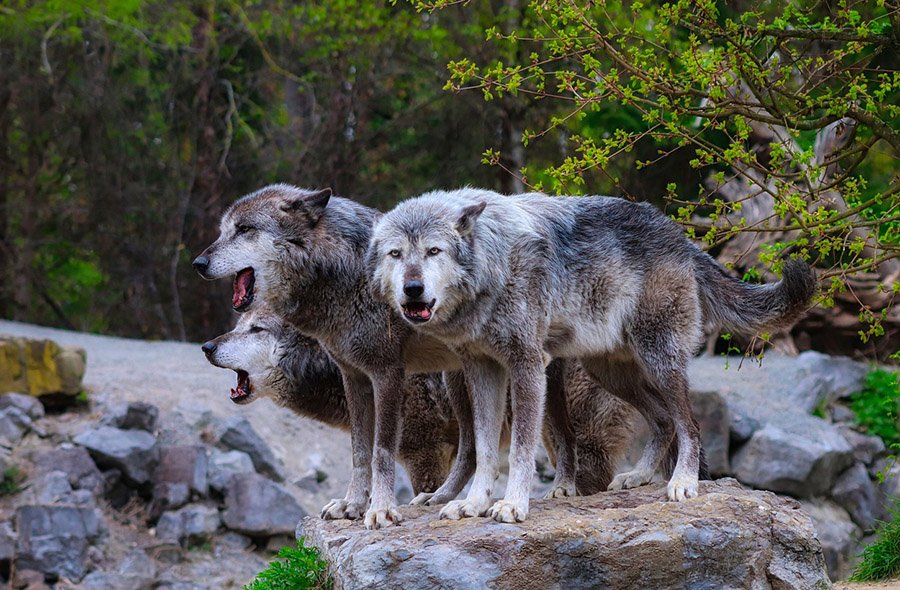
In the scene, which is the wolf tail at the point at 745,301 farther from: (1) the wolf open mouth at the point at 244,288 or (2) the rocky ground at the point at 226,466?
(2) the rocky ground at the point at 226,466

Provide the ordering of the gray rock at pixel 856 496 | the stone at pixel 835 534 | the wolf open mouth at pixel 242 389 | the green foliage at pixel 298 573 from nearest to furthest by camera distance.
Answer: the green foliage at pixel 298 573
the wolf open mouth at pixel 242 389
the stone at pixel 835 534
the gray rock at pixel 856 496

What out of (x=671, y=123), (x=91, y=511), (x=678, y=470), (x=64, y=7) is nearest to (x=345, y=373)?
(x=678, y=470)

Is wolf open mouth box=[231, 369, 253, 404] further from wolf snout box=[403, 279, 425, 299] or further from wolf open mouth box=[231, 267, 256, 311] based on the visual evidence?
wolf snout box=[403, 279, 425, 299]

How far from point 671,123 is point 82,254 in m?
16.9

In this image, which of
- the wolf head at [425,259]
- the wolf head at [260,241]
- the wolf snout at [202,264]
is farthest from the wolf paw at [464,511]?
the wolf snout at [202,264]

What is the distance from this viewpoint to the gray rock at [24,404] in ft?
39.2

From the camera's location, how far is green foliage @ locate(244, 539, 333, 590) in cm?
550

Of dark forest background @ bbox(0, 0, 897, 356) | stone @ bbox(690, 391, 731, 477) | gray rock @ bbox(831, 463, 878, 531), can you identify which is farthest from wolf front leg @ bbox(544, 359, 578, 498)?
dark forest background @ bbox(0, 0, 897, 356)

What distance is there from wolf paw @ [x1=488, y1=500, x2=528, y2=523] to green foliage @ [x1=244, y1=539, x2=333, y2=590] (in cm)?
98

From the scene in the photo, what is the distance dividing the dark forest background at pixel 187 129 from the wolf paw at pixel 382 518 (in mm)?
13690

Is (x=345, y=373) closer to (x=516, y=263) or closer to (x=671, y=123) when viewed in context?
(x=516, y=263)

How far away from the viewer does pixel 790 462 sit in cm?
1200

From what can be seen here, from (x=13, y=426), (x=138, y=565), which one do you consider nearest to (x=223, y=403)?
(x=13, y=426)

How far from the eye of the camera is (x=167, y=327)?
1938 centimetres
